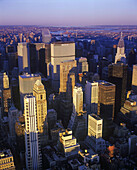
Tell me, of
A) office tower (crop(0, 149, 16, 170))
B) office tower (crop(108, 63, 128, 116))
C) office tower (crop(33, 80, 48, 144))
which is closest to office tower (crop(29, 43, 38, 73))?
office tower (crop(108, 63, 128, 116))

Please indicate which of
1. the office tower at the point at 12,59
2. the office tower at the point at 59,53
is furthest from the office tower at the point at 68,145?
the office tower at the point at 12,59

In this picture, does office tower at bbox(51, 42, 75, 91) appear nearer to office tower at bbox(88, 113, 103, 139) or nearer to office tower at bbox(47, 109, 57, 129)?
office tower at bbox(47, 109, 57, 129)

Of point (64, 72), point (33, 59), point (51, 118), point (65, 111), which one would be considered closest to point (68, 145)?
point (51, 118)

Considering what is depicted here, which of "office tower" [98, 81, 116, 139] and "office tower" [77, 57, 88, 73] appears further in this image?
"office tower" [77, 57, 88, 73]

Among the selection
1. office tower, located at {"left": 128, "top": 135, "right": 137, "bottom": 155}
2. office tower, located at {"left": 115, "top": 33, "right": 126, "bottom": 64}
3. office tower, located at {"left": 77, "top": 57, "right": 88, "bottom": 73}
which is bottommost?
office tower, located at {"left": 128, "top": 135, "right": 137, "bottom": 155}

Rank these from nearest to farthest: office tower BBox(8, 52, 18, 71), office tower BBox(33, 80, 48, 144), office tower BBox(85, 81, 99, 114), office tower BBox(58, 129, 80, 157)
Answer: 1. office tower BBox(58, 129, 80, 157)
2. office tower BBox(33, 80, 48, 144)
3. office tower BBox(85, 81, 99, 114)
4. office tower BBox(8, 52, 18, 71)

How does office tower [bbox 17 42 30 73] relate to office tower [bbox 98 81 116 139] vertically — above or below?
above

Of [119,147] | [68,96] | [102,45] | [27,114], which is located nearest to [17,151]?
[27,114]
